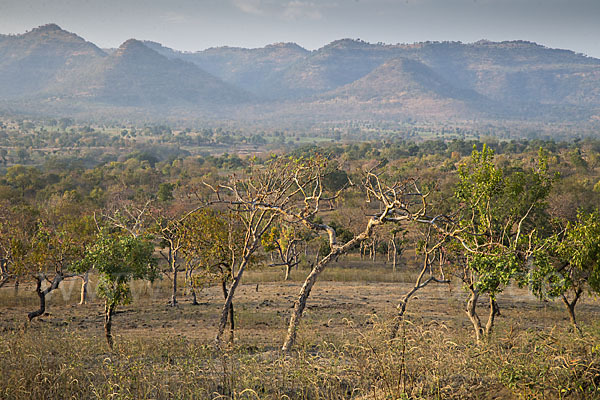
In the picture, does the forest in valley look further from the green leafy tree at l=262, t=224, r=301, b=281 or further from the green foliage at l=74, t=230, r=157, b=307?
the green leafy tree at l=262, t=224, r=301, b=281

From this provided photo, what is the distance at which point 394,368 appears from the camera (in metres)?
6.49

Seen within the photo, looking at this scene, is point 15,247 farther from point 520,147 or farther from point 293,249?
point 520,147

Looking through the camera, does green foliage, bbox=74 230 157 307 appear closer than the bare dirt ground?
Yes

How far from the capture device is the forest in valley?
23.2 feet

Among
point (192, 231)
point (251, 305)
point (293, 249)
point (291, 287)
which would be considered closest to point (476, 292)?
point (192, 231)

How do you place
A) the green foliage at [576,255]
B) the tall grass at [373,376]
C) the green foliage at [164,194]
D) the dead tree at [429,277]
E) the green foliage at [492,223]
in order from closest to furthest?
the tall grass at [373,376] < the dead tree at [429,277] < the green foliage at [492,223] < the green foliage at [576,255] < the green foliage at [164,194]

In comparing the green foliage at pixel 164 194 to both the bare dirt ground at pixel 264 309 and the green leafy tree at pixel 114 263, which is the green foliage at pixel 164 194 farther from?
the green leafy tree at pixel 114 263

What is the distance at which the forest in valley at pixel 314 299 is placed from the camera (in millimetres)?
7086

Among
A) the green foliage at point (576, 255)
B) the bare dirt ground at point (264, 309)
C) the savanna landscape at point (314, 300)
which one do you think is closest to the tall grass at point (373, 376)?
the savanna landscape at point (314, 300)

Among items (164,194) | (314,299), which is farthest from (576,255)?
(164,194)

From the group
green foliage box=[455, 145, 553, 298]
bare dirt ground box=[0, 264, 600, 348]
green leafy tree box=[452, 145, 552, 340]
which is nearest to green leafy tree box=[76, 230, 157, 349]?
bare dirt ground box=[0, 264, 600, 348]

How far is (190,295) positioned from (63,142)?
506ft

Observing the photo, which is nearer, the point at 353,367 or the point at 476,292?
A: the point at 353,367

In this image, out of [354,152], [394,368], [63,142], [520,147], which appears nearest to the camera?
[394,368]
